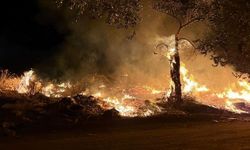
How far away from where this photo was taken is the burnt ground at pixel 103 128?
15.0 meters

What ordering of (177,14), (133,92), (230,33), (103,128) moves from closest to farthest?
(103,128)
(230,33)
(177,14)
(133,92)

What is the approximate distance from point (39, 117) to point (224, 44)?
35.9ft

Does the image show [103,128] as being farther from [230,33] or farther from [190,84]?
[190,84]

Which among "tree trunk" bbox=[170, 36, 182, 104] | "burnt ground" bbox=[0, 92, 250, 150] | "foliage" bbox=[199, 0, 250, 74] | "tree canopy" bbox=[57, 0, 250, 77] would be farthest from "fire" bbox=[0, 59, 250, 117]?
"foliage" bbox=[199, 0, 250, 74]

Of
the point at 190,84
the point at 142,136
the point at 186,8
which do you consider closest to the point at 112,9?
the point at 142,136

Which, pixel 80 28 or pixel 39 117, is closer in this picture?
pixel 39 117

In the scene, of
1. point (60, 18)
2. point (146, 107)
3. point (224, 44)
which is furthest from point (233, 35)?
point (60, 18)

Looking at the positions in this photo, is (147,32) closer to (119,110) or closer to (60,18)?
(60,18)

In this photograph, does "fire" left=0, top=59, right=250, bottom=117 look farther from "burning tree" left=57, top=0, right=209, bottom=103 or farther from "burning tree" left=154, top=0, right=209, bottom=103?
"burning tree" left=57, top=0, right=209, bottom=103

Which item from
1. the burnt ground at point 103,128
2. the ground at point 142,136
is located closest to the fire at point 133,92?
the burnt ground at point 103,128

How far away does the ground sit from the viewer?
14.6m

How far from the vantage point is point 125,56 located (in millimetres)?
35594

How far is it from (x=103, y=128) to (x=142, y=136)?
9.57ft

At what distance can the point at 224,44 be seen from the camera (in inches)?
979
